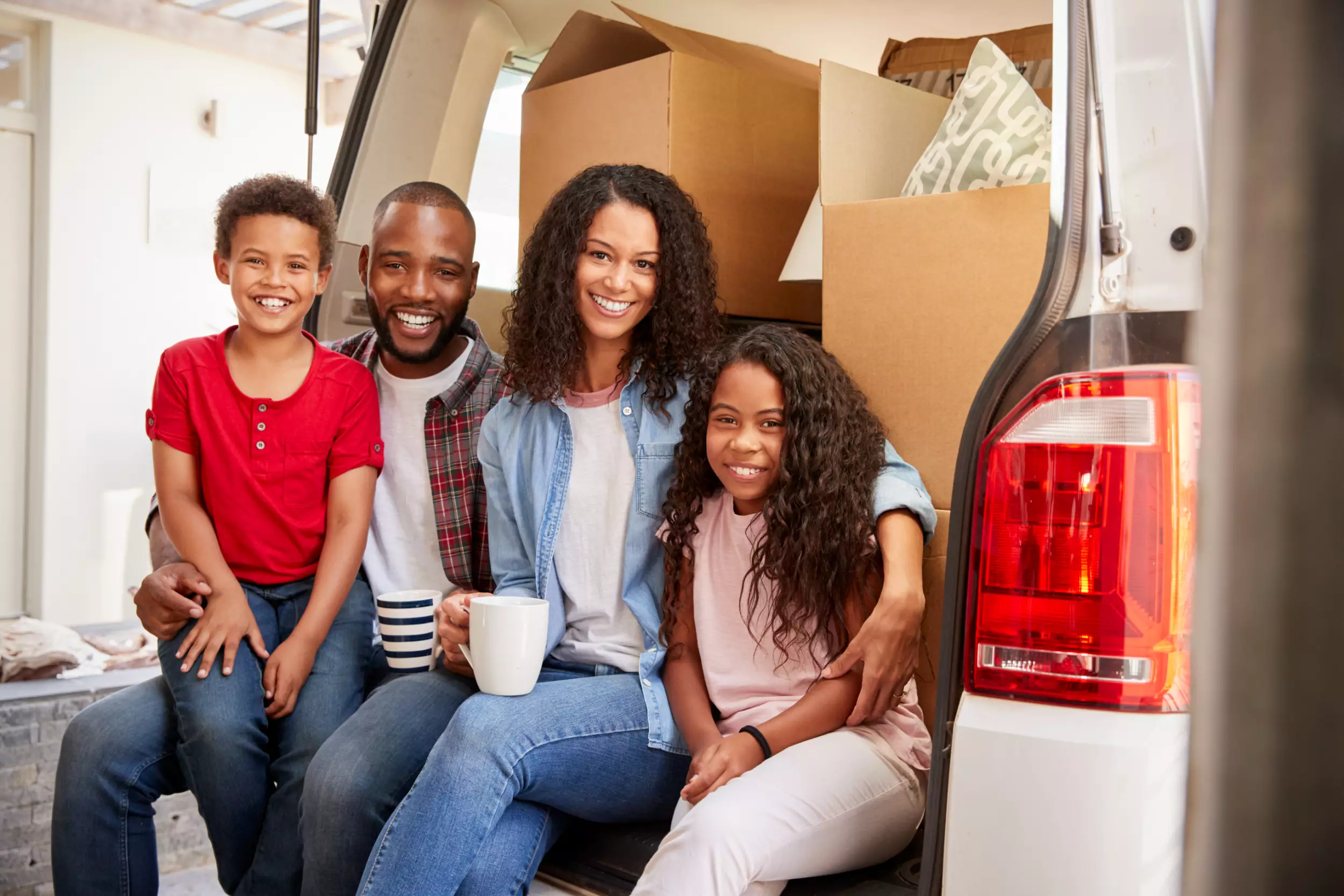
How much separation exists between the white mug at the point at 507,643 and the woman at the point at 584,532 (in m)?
0.03

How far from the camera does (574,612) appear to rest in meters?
1.56

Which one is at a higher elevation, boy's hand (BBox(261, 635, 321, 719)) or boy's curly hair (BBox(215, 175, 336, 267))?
boy's curly hair (BBox(215, 175, 336, 267))

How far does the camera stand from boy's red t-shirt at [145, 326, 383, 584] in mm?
1707

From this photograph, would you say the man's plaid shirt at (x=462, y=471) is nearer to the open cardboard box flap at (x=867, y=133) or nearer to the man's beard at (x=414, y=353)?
the man's beard at (x=414, y=353)

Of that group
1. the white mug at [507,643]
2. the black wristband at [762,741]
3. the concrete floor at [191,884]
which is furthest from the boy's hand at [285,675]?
the concrete floor at [191,884]

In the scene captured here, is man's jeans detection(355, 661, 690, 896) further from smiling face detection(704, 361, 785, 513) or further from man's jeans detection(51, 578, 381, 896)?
smiling face detection(704, 361, 785, 513)

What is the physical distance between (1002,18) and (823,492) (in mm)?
1248

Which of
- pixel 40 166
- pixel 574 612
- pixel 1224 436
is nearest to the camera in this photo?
pixel 1224 436

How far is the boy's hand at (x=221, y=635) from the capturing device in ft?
5.15

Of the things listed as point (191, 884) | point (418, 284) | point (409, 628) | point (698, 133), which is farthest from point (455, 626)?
point (191, 884)

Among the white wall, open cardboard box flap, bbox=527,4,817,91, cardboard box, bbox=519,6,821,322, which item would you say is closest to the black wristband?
cardboard box, bbox=519,6,821,322

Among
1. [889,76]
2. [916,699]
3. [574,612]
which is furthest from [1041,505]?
[889,76]

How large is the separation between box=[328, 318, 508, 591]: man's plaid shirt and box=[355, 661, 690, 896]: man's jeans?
41 cm

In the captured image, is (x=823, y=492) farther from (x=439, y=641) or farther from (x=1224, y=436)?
(x=1224, y=436)
